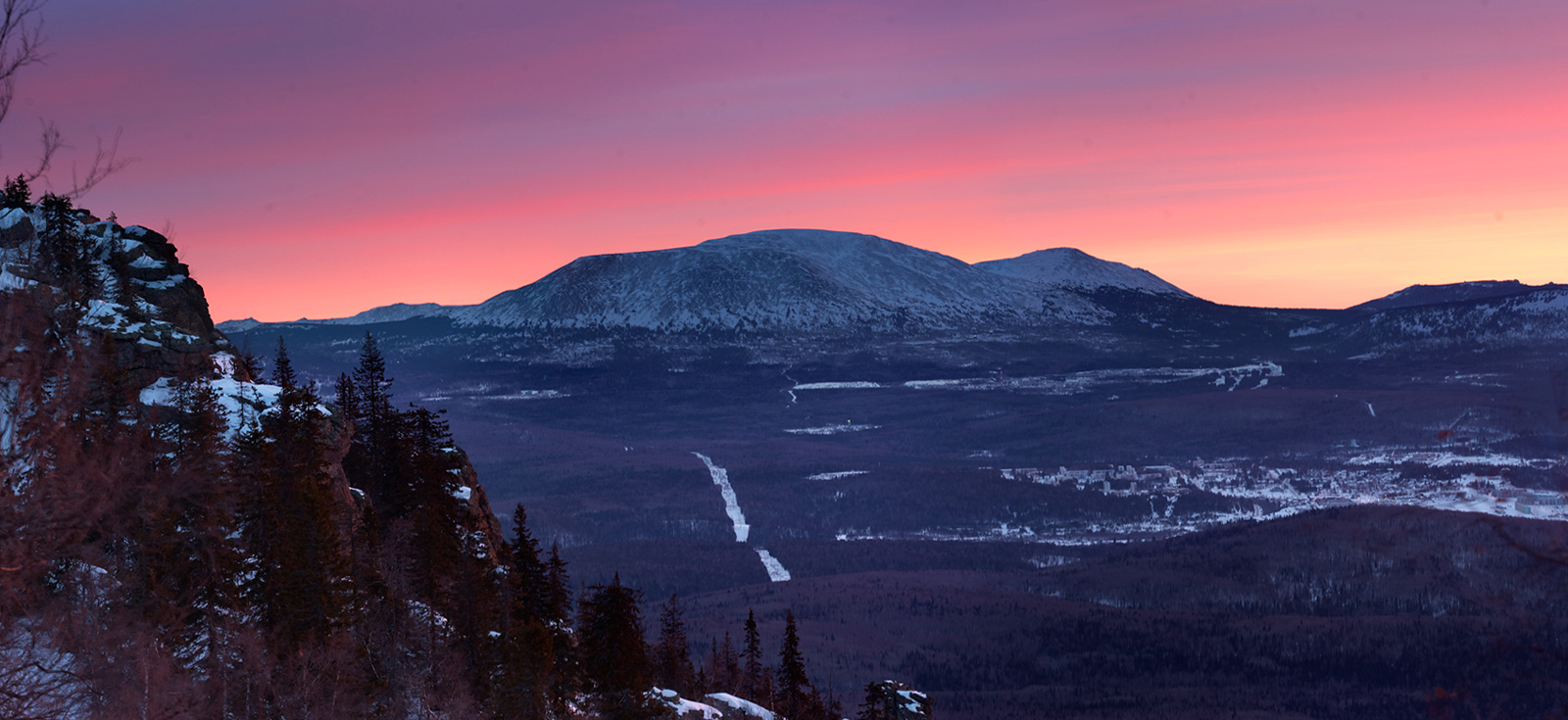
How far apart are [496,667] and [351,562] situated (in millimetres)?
9120

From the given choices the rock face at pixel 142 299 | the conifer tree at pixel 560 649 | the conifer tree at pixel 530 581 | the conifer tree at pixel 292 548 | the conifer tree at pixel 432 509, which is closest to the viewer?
the conifer tree at pixel 292 548

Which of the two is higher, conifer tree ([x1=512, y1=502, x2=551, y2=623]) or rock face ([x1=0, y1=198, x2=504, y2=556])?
rock face ([x1=0, y1=198, x2=504, y2=556])

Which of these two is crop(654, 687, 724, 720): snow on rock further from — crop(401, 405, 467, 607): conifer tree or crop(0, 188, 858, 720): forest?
crop(401, 405, 467, 607): conifer tree

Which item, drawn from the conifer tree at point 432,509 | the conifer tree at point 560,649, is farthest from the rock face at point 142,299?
the conifer tree at point 560,649

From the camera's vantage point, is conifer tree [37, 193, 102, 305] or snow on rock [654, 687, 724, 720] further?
snow on rock [654, 687, 724, 720]

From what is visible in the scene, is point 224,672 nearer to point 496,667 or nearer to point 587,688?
point 496,667

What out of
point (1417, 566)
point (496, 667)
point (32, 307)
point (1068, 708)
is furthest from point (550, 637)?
point (1417, 566)

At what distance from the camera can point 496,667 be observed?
44.9 metres

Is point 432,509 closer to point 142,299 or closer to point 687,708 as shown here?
point 142,299

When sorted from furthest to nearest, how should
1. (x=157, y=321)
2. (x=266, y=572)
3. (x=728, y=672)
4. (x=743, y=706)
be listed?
(x=728, y=672) < (x=743, y=706) < (x=157, y=321) < (x=266, y=572)

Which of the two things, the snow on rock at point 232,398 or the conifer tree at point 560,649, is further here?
the conifer tree at point 560,649

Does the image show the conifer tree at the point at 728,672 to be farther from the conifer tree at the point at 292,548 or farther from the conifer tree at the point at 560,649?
the conifer tree at the point at 292,548

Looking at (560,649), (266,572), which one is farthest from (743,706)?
(266,572)

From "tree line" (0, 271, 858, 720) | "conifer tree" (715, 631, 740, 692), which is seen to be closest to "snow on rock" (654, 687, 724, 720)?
"tree line" (0, 271, 858, 720)
